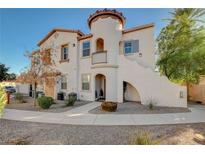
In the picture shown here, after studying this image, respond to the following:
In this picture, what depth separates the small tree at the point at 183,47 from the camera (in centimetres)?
937

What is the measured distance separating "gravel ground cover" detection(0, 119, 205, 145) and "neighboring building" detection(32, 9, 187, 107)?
4652 millimetres

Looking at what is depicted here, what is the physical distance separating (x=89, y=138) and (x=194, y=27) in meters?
11.2

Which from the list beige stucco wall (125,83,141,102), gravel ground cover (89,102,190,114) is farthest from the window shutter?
gravel ground cover (89,102,190,114)

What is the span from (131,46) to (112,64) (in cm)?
236

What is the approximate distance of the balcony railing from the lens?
1187cm

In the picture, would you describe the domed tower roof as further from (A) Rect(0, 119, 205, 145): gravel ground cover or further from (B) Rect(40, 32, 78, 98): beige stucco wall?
(A) Rect(0, 119, 205, 145): gravel ground cover

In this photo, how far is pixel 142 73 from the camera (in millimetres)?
10484

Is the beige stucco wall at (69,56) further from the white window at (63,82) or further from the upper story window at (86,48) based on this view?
the upper story window at (86,48)

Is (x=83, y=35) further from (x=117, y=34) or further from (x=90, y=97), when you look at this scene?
(x=90, y=97)

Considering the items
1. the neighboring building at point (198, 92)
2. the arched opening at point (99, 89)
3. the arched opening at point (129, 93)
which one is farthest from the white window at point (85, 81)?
the neighboring building at point (198, 92)

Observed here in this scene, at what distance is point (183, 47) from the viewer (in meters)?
10.5

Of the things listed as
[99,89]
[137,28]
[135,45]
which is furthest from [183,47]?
[99,89]

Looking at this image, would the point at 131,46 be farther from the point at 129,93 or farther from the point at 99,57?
the point at 129,93
